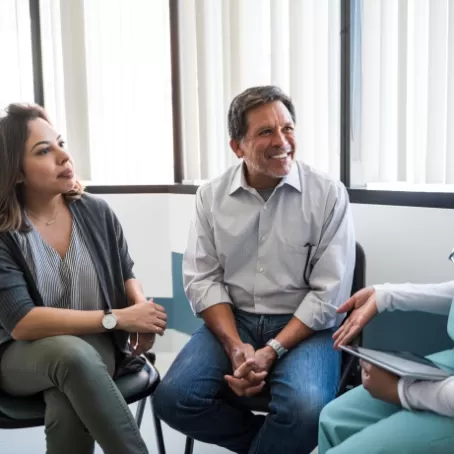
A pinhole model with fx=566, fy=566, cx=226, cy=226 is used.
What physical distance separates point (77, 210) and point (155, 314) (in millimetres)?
437

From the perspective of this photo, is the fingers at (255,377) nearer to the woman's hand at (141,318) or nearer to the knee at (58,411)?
the woman's hand at (141,318)

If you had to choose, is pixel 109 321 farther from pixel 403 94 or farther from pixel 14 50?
pixel 14 50

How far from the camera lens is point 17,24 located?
3.23 m

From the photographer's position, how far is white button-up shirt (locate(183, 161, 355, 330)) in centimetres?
181

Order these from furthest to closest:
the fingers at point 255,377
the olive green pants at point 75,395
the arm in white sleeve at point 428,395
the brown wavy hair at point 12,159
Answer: the brown wavy hair at point 12,159
the fingers at point 255,377
the olive green pants at point 75,395
the arm in white sleeve at point 428,395

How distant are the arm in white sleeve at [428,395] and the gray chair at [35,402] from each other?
2.71ft

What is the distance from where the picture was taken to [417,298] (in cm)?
155

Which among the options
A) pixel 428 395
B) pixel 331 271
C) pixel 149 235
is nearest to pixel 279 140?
pixel 331 271

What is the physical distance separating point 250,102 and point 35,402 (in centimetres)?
115

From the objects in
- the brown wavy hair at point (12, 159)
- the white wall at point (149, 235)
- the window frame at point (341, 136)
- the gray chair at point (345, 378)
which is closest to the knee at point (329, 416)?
the gray chair at point (345, 378)

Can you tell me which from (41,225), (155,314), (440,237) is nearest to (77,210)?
(41,225)

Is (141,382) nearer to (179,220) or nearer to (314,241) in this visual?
(314,241)

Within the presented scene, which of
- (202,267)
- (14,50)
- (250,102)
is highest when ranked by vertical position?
(14,50)

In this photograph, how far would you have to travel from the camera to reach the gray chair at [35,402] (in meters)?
1.59
